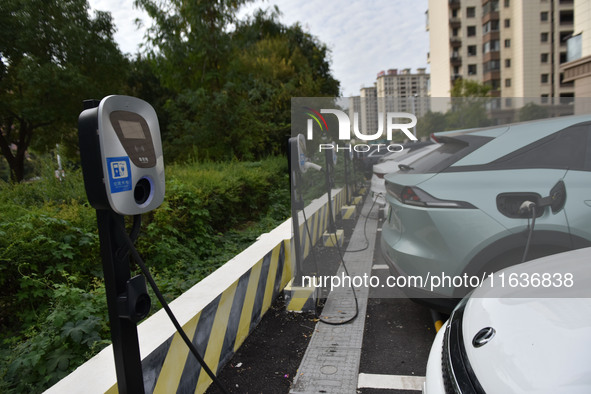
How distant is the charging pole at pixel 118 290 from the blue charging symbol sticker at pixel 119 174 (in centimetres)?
16

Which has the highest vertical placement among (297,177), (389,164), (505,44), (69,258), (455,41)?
(455,41)

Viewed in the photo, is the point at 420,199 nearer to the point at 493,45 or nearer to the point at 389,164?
the point at 389,164

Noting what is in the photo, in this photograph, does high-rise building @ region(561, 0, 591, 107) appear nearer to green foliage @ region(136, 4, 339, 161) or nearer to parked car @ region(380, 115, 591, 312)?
green foliage @ region(136, 4, 339, 161)

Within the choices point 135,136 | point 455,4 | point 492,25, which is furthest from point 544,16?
point 135,136

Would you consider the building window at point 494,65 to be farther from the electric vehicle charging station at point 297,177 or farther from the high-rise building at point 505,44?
the electric vehicle charging station at point 297,177

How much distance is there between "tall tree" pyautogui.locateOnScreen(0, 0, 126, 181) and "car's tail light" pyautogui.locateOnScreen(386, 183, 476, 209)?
1609cm

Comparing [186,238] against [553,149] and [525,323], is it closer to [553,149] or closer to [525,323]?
[553,149]

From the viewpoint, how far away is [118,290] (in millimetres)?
1836

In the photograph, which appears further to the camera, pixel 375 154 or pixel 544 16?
pixel 544 16

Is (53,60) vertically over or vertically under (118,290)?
over

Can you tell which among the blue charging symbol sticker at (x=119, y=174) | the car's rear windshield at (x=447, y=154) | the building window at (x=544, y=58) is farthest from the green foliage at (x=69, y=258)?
the building window at (x=544, y=58)

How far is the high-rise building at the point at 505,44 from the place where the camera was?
4959cm

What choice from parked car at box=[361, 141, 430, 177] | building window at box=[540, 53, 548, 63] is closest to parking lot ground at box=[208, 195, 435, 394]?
parked car at box=[361, 141, 430, 177]

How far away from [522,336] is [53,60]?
1925cm
